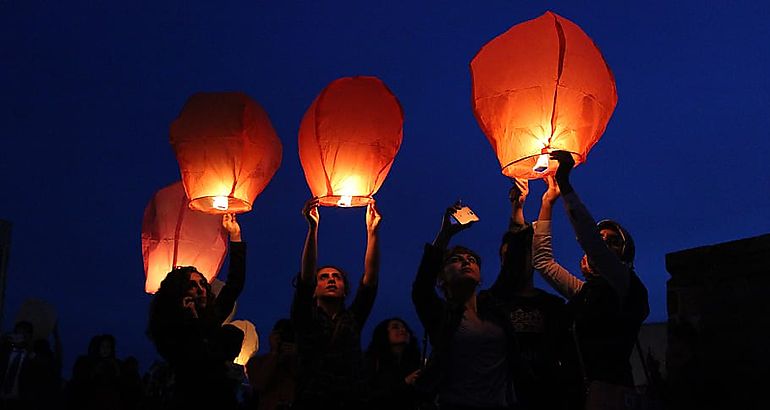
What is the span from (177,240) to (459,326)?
3.12 metres

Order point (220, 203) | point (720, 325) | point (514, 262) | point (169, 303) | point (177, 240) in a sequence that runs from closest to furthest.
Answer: point (720, 325) → point (169, 303) → point (514, 262) → point (220, 203) → point (177, 240)

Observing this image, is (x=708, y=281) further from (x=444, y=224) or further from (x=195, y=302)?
(x=195, y=302)

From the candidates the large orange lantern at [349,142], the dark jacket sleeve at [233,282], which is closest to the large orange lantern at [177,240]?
the dark jacket sleeve at [233,282]

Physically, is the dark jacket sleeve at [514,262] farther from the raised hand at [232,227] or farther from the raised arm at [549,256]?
the raised hand at [232,227]

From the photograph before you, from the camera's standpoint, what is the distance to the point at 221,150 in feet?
17.6

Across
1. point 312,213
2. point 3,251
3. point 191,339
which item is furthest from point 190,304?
point 3,251

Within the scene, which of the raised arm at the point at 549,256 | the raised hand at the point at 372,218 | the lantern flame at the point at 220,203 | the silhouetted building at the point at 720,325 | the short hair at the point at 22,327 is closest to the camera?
the silhouetted building at the point at 720,325

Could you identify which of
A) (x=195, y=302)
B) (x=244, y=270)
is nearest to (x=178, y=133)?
(x=244, y=270)

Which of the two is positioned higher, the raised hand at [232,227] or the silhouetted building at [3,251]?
the silhouetted building at [3,251]

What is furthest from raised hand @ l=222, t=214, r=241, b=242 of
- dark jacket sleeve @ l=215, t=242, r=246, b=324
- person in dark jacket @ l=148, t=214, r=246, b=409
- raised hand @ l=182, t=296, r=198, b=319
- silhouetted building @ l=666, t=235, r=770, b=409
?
silhouetted building @ l=666, t=235, r=770, b=409

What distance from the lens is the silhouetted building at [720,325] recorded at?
3.17 metres

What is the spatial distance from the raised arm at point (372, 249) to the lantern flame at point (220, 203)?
1061mm

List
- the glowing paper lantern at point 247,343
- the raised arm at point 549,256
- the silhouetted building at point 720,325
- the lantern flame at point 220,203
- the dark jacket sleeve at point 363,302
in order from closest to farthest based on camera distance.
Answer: the silhouetted building at point 720,325 < the raised arm at point 549,256 < the dark jacket sleeve at point 363,302 < the lantern flame at point 220,203 < the glowing paper lantern at point 247,343

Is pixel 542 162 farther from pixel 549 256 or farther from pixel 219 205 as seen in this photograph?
pixel 219 205
